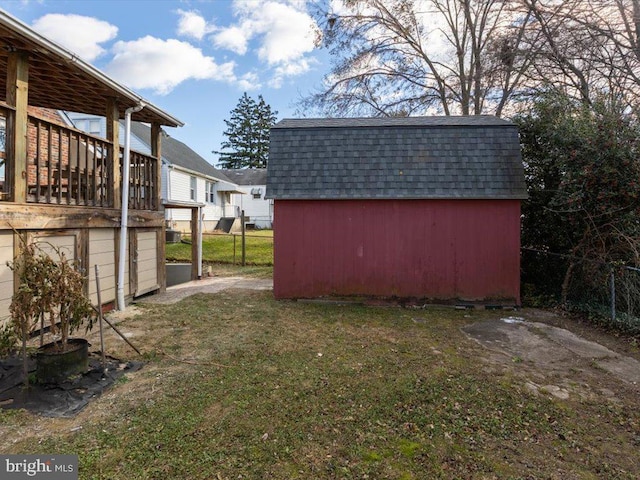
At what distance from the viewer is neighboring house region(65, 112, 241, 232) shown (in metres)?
17.7

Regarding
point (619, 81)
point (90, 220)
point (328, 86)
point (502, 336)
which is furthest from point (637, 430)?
point (328, 86)

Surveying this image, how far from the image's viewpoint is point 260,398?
3211 mm

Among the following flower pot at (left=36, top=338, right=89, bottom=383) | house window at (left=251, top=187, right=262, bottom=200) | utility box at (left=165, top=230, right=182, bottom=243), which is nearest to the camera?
flower pot at (left=36, top=338, right=89, bottom=383)

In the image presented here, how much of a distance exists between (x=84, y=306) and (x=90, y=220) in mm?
2796

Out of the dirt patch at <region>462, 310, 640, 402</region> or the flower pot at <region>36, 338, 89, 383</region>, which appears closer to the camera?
the flower pot at <region>36, 338, 89, 383</region>

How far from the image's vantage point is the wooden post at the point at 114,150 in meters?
6.21

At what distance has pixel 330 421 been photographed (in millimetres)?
2852

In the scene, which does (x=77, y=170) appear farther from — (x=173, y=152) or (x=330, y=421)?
(x=173, y=152)

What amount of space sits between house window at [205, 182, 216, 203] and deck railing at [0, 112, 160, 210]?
15.0m

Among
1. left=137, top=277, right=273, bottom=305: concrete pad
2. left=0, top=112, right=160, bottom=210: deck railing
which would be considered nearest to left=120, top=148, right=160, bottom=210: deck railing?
left=0, top=112, right=160, bottom=210: deck railing

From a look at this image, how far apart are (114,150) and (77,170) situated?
89 cm

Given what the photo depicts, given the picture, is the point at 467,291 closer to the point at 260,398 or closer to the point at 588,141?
the point at 588,141

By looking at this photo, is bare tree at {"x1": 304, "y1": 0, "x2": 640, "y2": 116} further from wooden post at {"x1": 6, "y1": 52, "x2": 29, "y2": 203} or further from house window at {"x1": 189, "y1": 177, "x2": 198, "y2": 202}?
wooden post at {"x1": 6, "y1": 52, "x2": 29, "y2": 203}

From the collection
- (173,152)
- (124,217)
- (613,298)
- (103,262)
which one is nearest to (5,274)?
(103,262)
